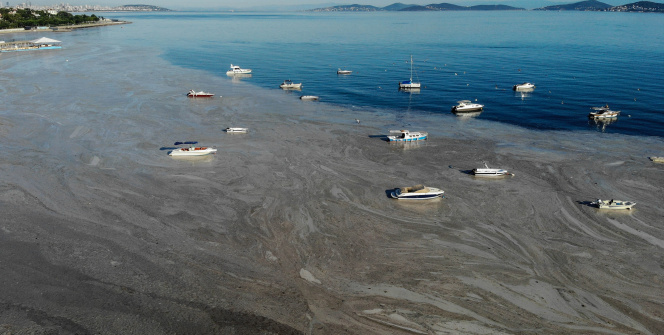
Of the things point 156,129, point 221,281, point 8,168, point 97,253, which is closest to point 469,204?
point 221,281

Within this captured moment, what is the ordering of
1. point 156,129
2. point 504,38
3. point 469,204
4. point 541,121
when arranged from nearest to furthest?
point 469,204
point 156,129
point 541,121
point 504,38

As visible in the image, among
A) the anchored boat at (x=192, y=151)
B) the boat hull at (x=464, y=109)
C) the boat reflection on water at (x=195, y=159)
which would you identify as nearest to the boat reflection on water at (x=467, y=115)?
the boat hull at (x=464, y=109)

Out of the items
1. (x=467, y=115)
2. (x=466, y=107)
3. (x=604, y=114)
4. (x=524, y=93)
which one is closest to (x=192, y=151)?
(x=467, y=115)

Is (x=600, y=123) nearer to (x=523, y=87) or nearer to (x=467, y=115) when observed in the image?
(x=467, y=115)

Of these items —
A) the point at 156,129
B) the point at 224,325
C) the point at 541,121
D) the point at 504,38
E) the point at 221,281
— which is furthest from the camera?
the point at 504,38

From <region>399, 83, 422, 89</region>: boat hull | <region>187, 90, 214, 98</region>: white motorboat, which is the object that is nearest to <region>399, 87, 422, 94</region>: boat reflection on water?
<region>399, 83, 422, 89</region>: boat hull

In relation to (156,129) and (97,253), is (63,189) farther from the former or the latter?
(156,129)
